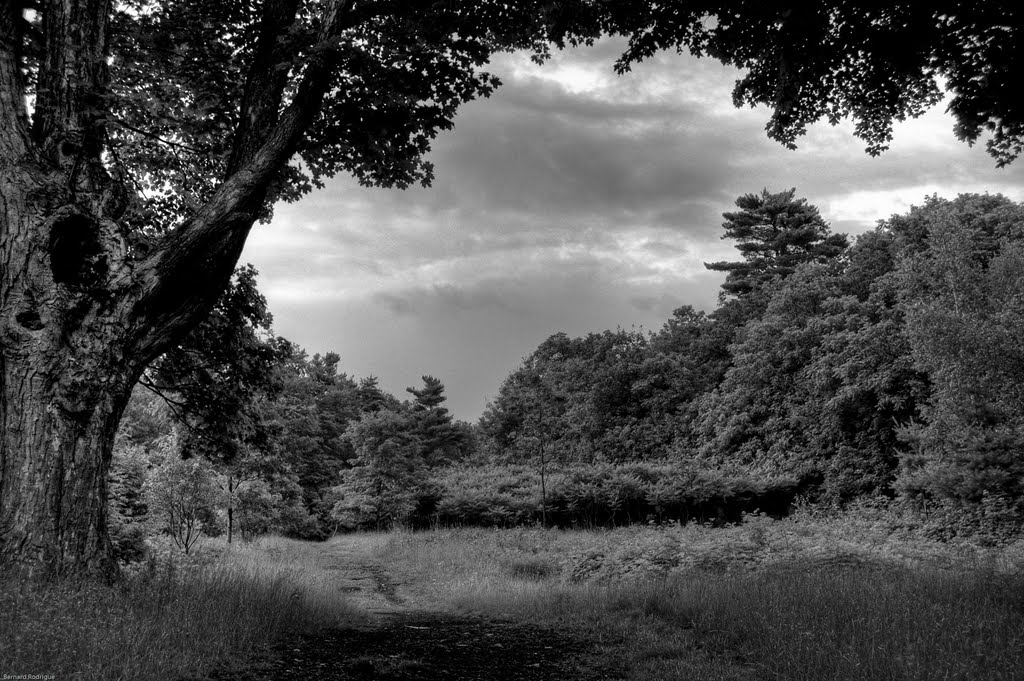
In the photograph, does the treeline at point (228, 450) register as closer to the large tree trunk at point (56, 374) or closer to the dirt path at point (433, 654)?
the large tree trunk at point (56, 374)

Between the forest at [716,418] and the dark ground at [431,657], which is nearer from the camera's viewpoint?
the dark ground at [431,657]

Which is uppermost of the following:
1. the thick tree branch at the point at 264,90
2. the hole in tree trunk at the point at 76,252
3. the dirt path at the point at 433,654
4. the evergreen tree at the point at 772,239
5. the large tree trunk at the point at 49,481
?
the evergreen tree at the point at 772,239

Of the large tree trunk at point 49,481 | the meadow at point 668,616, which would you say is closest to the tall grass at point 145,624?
the meadow at point 668,616

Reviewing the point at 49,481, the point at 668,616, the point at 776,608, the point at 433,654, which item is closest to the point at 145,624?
the point at 49,481

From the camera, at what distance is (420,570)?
61.9ft

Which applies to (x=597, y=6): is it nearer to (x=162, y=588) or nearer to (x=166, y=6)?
(x=166, y=6)

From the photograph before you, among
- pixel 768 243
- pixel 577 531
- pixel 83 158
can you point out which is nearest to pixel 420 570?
pixel 577 531

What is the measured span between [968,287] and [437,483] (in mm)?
25927

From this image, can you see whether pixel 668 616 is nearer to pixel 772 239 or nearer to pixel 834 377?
pixel 834 377

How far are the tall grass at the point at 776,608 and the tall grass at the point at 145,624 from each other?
4074 millimetres

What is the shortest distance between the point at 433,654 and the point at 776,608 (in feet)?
13.8

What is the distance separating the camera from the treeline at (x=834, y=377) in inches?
782

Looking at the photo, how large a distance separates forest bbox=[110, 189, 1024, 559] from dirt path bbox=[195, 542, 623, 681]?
459 centimetres

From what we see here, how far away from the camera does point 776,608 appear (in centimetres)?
732
